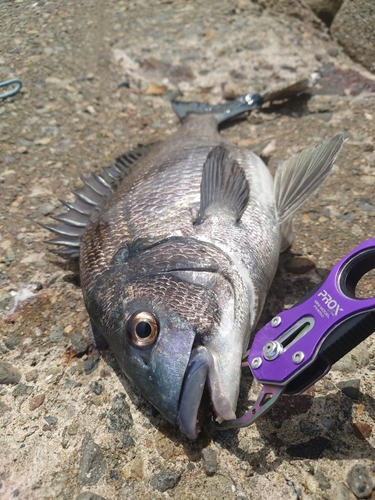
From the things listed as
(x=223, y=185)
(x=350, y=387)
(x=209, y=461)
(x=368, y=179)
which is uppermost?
(x=223, y=185)

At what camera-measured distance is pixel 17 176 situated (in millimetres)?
3592

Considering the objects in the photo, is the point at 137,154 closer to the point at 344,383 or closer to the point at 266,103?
the point at 266,103

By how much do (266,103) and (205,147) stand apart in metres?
1.41

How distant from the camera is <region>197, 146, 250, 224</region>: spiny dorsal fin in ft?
8.25

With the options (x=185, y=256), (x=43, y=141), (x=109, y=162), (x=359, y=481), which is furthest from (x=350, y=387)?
(x=43, y=141)

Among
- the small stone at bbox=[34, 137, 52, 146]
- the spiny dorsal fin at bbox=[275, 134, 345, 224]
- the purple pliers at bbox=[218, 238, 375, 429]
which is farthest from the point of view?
the small stone at bbox=[34, 137, 52, 146]

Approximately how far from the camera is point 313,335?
1750 millimetres

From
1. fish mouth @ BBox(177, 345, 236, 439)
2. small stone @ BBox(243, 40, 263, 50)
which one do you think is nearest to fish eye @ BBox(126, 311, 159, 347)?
fish mouth @ BBox(177, 345, 236, 439)

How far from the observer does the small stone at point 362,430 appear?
6.54 ft

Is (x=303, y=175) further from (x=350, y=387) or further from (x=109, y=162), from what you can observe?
(x=109, y=162)

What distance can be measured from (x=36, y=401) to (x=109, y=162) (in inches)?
83.7

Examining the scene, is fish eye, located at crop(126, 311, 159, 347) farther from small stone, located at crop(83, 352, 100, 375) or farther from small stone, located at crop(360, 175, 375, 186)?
small stone, located at crop(360, 175, 375, 186)

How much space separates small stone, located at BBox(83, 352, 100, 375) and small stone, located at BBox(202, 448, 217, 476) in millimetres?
750

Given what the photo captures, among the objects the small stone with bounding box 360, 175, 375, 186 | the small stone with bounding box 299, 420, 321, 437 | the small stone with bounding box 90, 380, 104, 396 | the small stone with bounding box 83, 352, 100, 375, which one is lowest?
the small stone with bounding box 360, 175, 375, 186
